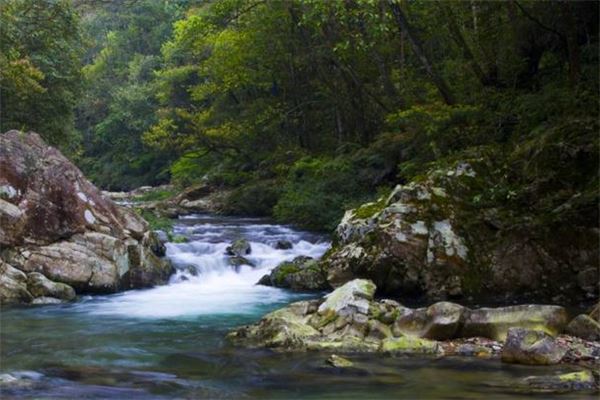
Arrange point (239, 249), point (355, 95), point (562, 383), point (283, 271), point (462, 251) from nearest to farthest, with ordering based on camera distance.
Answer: point (562, 383)
point (462, 251)
point (283, 271)
point (239, 249)
point (355, 95)

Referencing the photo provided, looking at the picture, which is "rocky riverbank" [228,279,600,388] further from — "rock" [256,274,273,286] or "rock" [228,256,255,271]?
"rock" [228,256,255,271]

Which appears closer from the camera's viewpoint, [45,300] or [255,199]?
[45,300]

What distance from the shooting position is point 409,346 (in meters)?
7.30

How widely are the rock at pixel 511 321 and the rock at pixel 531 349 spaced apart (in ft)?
1.82

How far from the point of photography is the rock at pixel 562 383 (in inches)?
222

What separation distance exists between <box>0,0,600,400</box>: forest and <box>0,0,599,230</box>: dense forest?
66 mm

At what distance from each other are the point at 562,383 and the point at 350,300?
3.03 metres

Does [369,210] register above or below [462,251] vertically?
above

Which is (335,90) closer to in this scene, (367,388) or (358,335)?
(358,335)

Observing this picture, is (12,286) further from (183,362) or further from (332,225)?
(332,225)

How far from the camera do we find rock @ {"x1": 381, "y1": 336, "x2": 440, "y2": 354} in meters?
7.21

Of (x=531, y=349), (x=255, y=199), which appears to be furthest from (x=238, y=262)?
(x=255, y=199)

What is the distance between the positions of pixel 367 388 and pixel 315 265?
260 inches

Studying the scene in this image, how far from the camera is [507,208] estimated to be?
11.3m
